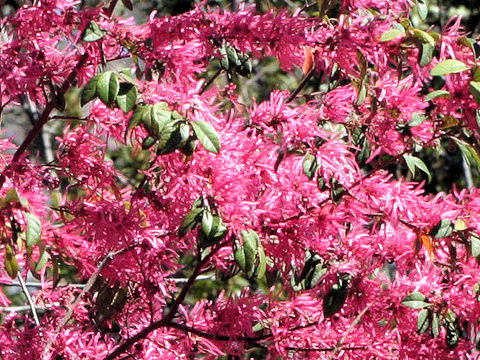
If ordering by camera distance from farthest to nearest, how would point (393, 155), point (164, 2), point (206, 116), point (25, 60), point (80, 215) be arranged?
point (164, 2), point (393, 155), point (80, 215), point (25, 60), point (206, 116)

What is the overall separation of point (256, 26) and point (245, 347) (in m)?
0.71

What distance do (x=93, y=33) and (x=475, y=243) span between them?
87 centimetres

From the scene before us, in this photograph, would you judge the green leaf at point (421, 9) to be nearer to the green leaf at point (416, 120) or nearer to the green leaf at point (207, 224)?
the green leaf at point (416, 120)

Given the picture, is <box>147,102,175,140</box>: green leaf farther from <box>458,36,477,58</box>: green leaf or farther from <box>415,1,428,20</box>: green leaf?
<box>415,1,428,20</box>: green leaf

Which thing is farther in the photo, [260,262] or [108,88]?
[260,262]

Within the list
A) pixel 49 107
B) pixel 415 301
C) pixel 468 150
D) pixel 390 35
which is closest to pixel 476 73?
pixel 390 35

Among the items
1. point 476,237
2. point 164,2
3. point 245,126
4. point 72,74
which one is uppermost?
point 72,74

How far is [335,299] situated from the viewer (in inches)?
78.7

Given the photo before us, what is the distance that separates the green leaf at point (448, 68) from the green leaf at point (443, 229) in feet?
1.13

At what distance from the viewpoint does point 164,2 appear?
5.70 metres

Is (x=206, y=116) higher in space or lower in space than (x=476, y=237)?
higher

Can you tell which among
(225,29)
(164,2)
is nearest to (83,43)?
(225,29)

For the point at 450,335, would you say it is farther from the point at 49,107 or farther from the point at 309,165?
the point at 49,107

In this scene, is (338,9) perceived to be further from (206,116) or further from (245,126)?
(206,116)
